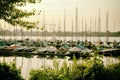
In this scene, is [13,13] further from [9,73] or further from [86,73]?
[86,73]

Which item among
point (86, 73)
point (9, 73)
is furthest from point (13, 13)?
point (86, 73)

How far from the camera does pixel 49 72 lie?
1092cm

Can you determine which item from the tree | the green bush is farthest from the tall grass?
the tree

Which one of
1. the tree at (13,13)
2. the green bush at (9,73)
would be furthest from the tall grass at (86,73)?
the tree at (13,13)

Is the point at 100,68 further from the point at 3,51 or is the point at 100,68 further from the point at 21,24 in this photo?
the point at 3,51

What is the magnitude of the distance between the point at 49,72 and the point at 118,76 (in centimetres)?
234

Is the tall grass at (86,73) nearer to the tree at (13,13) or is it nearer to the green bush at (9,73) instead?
the green bush at (9,73)

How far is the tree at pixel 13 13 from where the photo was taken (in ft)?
42.2

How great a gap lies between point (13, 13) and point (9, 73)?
2973mm

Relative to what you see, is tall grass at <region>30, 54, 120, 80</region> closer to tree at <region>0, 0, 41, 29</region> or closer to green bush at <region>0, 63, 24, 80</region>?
green bush at <region>0, 63, 24, 80</region>

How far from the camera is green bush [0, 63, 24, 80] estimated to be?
11.8m

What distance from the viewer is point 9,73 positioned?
11.9 metres

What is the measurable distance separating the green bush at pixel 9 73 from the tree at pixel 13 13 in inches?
86.7

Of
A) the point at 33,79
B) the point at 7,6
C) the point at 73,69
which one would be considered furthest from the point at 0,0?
the point at 73,69
